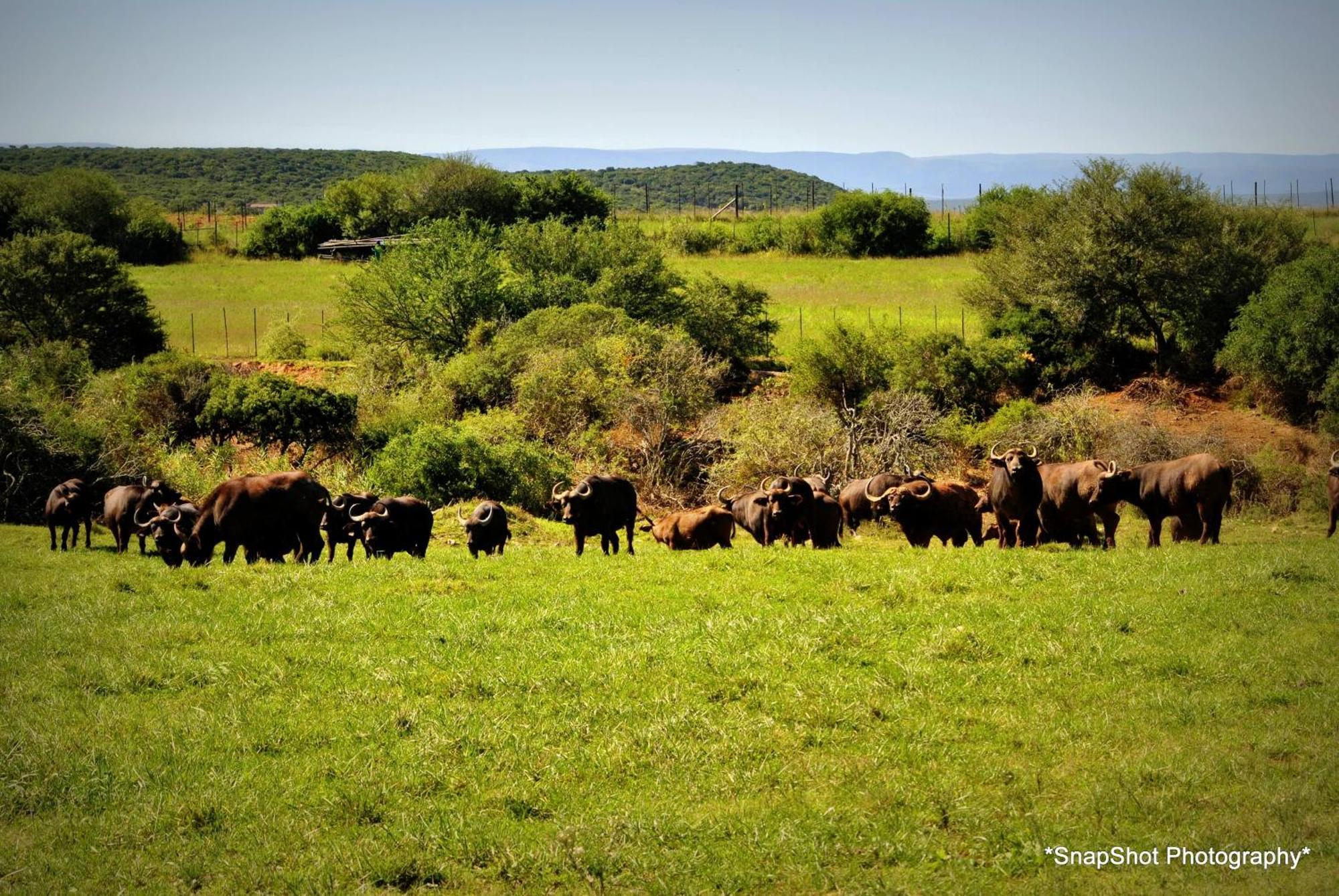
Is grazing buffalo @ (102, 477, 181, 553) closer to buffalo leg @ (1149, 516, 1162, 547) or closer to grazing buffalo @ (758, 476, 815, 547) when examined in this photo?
grazing buffalo @ (758, 476, 815, 547)

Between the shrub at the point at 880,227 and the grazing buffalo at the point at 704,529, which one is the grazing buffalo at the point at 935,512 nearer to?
the grazing buffalo at the point at 704,529

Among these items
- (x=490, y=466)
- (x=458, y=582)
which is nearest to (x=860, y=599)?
(x=458, y=582)

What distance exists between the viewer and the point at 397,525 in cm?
2103

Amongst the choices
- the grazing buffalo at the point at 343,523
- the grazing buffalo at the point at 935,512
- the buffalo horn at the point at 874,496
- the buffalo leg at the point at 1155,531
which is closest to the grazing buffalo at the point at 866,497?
the buffalo horn at the point at 874,496

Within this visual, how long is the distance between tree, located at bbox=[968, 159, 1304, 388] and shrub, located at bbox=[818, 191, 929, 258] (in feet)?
91.2

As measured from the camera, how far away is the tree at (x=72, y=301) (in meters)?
51.5

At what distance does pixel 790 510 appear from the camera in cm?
2123

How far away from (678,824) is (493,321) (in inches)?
1584

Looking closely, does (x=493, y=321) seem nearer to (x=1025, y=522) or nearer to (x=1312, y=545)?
(x=1025, y=522)

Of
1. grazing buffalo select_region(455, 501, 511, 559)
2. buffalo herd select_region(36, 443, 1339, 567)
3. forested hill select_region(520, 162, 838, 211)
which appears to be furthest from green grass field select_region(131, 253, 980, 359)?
forested hill select_region(520, 162, 838, 211)

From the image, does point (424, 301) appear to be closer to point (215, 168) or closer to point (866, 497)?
point (866, 497)

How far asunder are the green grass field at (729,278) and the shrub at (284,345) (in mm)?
1233

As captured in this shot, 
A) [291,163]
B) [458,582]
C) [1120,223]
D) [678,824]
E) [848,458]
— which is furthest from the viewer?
[291,163]

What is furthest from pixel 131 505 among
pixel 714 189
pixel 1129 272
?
pixel 714 189
